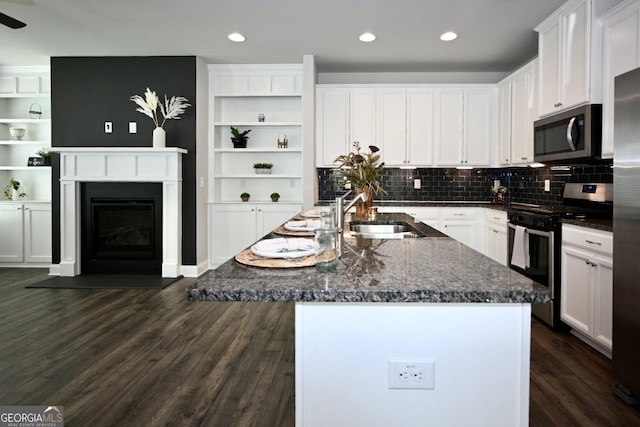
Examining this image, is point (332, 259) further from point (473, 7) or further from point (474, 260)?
point (473, 7)

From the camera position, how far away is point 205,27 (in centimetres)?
416

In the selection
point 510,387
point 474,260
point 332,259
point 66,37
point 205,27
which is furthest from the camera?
point 66,37

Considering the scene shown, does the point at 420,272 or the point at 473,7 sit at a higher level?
the point at 473,7

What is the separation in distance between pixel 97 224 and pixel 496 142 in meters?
4.98

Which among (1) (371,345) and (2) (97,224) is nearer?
(1) (371,345)

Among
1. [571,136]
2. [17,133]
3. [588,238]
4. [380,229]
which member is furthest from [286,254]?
[17,133]

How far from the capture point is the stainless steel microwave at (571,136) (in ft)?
10.2

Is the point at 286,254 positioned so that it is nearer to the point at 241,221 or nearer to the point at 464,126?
the point at 241,221

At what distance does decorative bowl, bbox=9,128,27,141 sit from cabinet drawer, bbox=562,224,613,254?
651cm

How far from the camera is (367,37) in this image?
438cm

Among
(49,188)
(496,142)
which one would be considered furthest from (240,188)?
(496,142)

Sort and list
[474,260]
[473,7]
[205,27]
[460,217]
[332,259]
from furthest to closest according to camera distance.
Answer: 1. [460,217]
2. [205,27]
3. [473,7]
4. [474,260]
5. [332,259]

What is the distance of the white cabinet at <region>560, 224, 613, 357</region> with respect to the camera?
2607mm

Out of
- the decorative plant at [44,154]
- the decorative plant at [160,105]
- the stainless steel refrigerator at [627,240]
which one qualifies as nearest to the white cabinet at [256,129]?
the decorative plant at [160,105]
